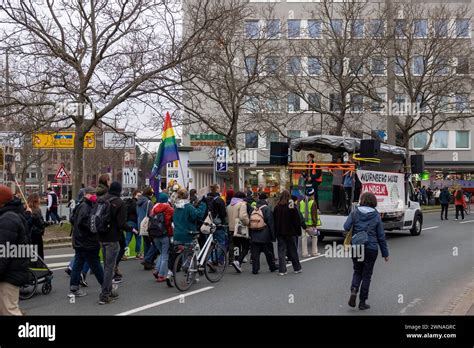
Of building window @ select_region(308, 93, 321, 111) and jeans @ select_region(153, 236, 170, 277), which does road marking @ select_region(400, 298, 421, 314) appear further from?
building window @ select_region(308, 93, 321, 111)

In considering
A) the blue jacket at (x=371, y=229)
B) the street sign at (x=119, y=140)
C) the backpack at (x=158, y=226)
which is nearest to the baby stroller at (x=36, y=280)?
the backpack at (x=158, y=226)

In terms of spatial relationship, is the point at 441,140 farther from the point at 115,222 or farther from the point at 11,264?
the point at 11,264

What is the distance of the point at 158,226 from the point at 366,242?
13.8ft

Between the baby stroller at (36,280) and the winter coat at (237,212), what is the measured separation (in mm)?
4207

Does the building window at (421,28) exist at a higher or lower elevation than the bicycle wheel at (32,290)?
higher

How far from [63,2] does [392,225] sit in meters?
13.4

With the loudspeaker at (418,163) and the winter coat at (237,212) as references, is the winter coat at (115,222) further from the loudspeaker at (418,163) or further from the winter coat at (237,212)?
the loudspeaker at (418,163)

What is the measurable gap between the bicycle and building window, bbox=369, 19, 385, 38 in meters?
21.2

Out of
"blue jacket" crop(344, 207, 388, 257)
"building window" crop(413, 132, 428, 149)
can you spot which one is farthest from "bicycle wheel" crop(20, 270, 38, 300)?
"building window" crop(413, 132, 428, 149)

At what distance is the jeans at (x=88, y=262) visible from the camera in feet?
32.0

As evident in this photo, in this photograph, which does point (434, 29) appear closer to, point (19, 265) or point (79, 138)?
point (79, 138)

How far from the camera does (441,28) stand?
3241cm

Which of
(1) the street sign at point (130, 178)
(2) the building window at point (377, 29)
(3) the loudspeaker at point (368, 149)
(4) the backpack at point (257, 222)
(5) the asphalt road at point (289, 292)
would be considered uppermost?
(2) the building window at point (377, 29)
